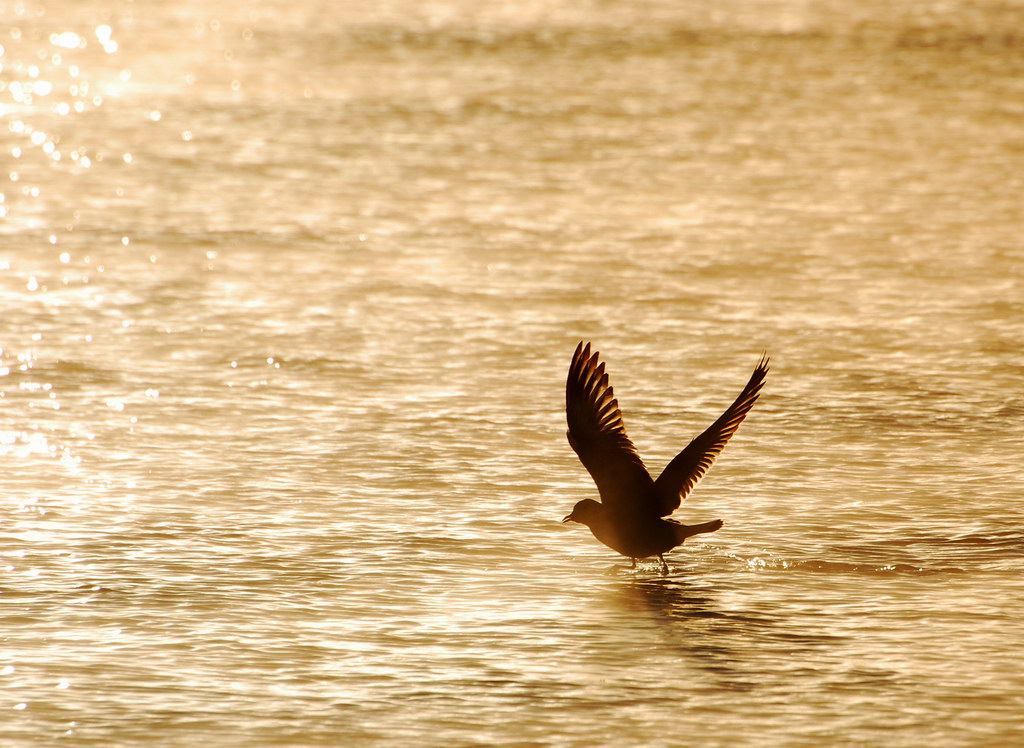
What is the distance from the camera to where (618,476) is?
608cm

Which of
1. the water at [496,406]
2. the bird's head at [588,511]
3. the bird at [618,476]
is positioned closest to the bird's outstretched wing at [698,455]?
the bird at [618,476]

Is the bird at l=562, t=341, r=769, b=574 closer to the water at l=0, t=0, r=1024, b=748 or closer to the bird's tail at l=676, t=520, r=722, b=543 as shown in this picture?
the bird's tail at l=676, t=520, r=722, b=543

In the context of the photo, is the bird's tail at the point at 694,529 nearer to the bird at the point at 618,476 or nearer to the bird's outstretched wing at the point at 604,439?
the bird at the point at 618,476

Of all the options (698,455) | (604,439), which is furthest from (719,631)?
(604,439)

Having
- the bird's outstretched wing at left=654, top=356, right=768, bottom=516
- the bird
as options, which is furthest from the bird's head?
the bird's outstretched wing at left=654, top=356, right=768, bottom=516

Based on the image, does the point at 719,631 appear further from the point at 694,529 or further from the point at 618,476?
the point at 618,476

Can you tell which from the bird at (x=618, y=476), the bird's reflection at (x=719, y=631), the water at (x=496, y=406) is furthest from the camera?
the bird at (x=618, y=476)

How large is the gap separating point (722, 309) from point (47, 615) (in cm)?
493

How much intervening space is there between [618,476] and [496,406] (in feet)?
7.07

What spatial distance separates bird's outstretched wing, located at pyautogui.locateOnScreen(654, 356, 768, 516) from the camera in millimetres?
5855

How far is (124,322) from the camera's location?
953 cm

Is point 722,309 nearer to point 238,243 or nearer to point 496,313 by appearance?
point 496,313

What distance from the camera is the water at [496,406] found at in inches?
207

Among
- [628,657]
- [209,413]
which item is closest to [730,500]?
[628,657]
